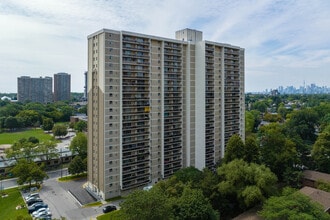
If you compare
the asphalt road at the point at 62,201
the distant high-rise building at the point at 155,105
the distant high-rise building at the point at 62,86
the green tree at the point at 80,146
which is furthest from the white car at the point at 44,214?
the distant high-rise building at the point at 62,86

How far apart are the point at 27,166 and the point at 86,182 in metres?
8.62

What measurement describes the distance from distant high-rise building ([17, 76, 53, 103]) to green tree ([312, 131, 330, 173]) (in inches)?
5731

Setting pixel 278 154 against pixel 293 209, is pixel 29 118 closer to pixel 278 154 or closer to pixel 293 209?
pixel 278 154

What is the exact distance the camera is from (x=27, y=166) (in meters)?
36.1

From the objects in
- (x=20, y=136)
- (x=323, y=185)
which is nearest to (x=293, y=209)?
(x=323, y=185)

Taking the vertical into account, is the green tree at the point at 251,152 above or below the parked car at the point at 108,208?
above

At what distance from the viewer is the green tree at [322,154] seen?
40.6m

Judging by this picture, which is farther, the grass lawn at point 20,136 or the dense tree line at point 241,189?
the grass lawn at point 20,136

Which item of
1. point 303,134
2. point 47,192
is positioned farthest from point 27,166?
point 303,134

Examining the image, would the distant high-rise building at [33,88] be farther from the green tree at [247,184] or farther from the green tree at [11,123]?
the green tree at [247,184]

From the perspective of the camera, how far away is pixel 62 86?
536ft

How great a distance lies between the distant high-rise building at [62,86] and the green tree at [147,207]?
500 ft

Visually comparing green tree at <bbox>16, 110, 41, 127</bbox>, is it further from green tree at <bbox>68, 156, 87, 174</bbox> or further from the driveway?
green tree at <bbox>68, 156, 87, 174</bbox>

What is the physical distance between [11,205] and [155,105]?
74.2 ft
